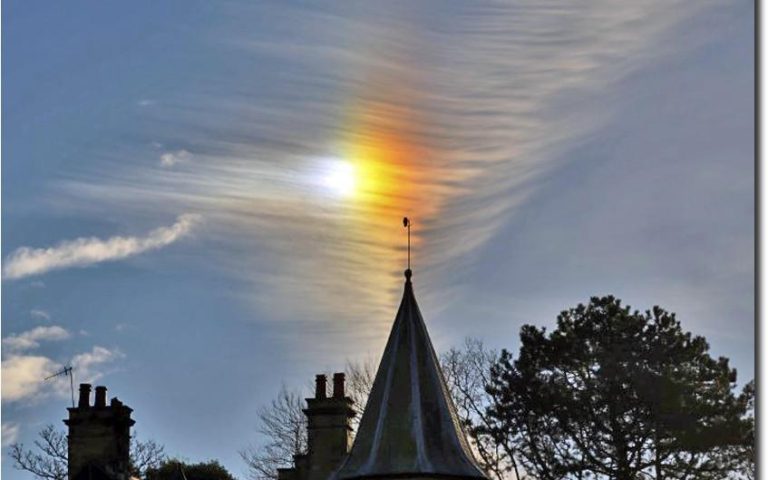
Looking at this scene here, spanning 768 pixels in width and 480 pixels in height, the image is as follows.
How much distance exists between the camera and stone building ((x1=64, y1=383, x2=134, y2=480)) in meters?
28.4

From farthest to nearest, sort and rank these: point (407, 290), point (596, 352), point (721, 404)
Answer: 1. point (596, 352)
2. point (721, 404)
3. point (407, 290)

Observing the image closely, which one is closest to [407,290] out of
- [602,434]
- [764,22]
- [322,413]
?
[322,413]

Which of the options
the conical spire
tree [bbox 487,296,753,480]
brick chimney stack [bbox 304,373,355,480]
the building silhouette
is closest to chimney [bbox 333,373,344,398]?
brick chimney stack [bbox 304,373,355,480]

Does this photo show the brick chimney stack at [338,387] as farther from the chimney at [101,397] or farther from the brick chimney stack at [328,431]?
the chimney at [101,397]

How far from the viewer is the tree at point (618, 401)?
3741cm

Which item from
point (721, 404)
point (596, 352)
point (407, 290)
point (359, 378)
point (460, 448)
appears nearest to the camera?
point (460, 448)

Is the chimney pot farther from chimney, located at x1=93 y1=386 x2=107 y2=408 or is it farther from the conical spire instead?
chimney, located at x1=93 y1=386 x2=107 y2=408

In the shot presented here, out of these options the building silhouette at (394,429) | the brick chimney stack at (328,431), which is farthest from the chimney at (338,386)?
the building silhouette at (394,429)

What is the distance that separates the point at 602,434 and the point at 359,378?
1187 cm

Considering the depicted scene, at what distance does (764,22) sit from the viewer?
41.1 feet

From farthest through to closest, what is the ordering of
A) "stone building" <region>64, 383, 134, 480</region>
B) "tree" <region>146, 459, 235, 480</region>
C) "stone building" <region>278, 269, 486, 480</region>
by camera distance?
"tree" <region>146, 459, 235, 480</region>
"stone building" <region>64, 383, 134, 480</region>
"stone building" <region>278, 269, 486, 480</region>

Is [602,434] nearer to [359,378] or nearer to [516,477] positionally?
[516,477]

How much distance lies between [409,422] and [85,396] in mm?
7078

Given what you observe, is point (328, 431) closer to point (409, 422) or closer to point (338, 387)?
point (338, 387)
